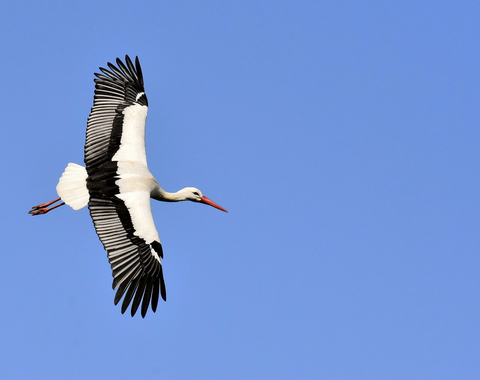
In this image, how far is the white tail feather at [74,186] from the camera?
1425 cm

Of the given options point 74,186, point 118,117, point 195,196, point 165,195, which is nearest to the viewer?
point 74,186

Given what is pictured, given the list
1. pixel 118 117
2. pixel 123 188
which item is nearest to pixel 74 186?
pixel 123 188

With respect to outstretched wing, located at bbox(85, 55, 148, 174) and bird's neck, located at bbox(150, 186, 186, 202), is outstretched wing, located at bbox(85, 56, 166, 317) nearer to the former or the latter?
outstretched wing, located at bbox(85, 55, 148, 174)

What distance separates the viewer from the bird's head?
16144 mm

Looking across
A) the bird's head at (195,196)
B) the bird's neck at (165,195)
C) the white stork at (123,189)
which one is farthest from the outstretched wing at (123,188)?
the bird's head at (195,196)

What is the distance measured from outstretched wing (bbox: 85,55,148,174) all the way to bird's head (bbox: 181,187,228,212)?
4.76 ft

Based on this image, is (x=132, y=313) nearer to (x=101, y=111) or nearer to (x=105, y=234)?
(x=105, y=234)

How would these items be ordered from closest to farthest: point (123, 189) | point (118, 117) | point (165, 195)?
point (123, 189)
point (118, 117)
point (165, 195)

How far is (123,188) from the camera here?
560 inches

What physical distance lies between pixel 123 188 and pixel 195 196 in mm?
2333

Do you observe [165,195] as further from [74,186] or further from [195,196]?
[74,186]

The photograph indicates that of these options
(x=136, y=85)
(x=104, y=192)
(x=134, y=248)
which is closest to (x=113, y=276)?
(x=134, y=248)

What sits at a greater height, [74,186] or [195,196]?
[195,196]

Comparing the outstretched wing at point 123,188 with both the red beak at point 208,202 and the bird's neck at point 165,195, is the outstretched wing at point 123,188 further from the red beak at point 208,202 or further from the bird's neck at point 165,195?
the red beak at point 208,202
